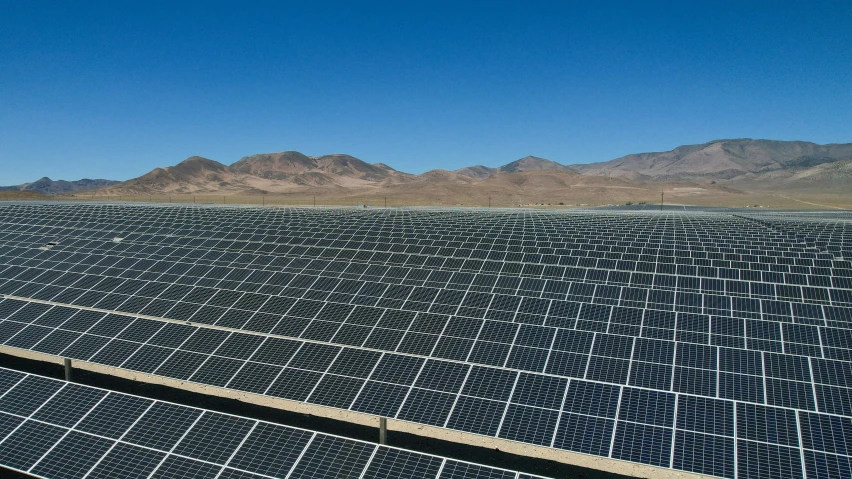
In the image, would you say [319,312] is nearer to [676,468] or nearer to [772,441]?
[676,468]

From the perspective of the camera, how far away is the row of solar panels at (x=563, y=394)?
40.8 feet

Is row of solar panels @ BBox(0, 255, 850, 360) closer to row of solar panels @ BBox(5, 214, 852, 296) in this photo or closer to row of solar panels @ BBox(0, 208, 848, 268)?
row of solar panels @ BBox(5, 214, 852, 296)

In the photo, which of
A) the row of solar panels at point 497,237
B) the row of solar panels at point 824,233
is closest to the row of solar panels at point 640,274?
the row of solar panels at point 497,237

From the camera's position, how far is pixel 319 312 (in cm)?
2053

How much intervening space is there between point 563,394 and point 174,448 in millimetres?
10024

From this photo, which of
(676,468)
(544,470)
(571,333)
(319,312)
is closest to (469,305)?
(571,333)

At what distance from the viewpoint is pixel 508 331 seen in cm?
1823

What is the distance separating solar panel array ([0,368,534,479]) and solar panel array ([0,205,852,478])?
2310 mm

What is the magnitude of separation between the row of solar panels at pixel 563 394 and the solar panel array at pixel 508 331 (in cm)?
5

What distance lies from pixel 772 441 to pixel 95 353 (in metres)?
20.6

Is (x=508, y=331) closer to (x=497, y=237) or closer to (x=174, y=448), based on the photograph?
(x=174, y=448)

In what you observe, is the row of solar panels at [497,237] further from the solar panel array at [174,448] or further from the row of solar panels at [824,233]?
the solar panel array at [174,448]

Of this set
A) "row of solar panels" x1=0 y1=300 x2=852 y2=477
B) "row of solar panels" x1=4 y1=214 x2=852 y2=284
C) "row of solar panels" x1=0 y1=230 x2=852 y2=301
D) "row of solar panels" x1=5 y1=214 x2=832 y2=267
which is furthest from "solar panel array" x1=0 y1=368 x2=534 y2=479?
"row of solar panels" x1=5 y1=214 x2=832 y2=267

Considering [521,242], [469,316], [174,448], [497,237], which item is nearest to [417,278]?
[469,316]
